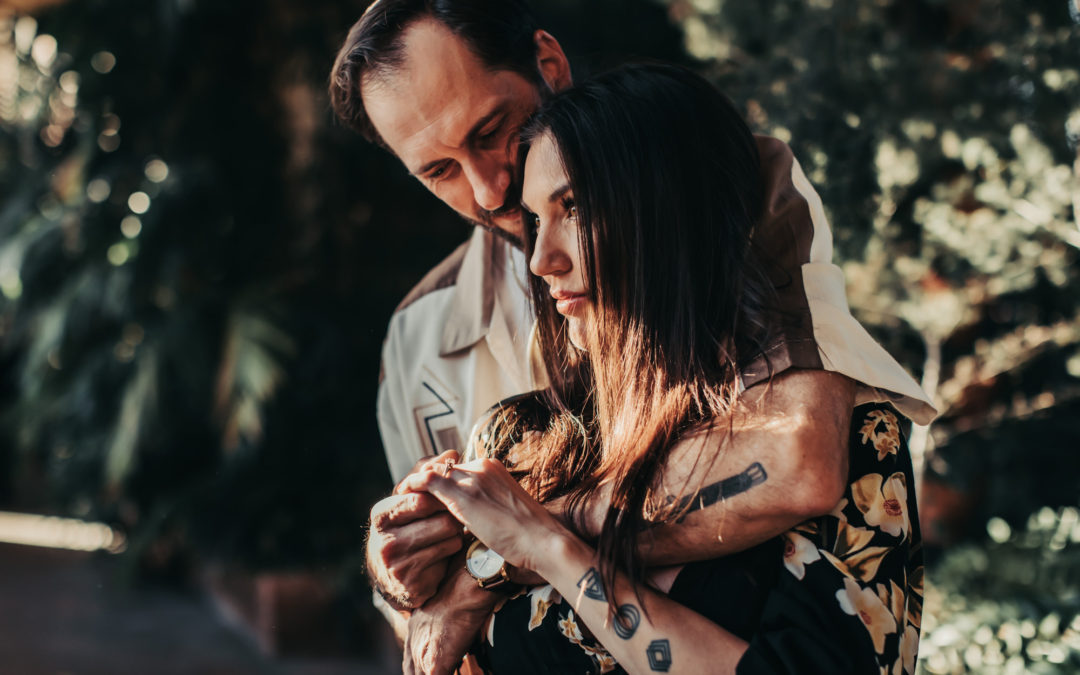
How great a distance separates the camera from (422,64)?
1.49m

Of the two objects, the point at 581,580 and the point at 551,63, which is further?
the point at 551,63

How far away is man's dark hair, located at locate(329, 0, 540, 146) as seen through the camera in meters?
1.51

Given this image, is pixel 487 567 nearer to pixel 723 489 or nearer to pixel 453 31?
pixel 723 489

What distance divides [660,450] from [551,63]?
768mm

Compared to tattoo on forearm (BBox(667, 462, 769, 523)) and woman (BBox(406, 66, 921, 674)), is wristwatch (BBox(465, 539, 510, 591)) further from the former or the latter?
tattoo on forearm (BBox(667, 462, 769, 523))

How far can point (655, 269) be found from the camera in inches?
44.5

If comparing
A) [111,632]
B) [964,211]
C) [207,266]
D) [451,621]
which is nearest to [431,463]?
[451,621]

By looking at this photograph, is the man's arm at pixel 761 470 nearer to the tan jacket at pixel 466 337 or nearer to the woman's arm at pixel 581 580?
the woman's arm at pixel 581 580

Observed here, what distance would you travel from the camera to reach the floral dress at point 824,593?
1.00 m

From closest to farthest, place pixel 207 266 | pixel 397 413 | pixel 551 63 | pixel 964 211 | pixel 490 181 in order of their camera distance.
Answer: pixel 490 181
pixel 551 63
pixel 397 413
pixel 964 211
pixel 207 266

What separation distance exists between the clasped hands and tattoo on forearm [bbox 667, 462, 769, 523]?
0.52 feet

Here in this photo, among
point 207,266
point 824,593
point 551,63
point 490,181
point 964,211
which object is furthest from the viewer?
point 207,266

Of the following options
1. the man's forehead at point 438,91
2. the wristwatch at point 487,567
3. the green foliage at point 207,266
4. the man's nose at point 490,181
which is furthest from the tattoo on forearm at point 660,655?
the green foliage at point 207,266

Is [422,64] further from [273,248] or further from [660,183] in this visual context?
[273,248]
